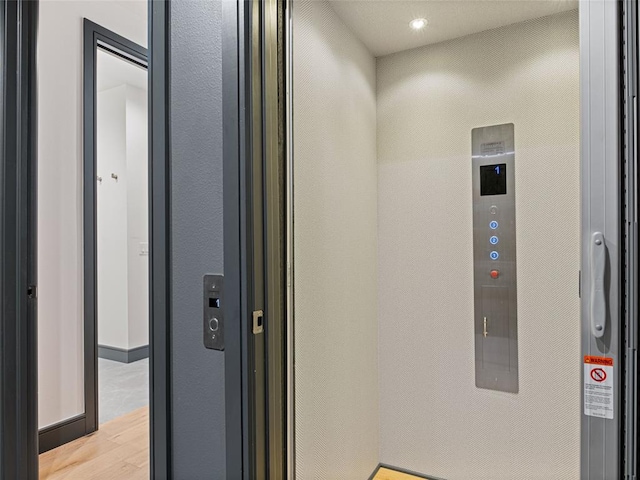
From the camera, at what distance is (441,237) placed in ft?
6.35

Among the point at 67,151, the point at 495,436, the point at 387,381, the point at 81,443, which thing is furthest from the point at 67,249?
the point at 495,436

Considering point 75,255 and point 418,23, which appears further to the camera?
point 75,255

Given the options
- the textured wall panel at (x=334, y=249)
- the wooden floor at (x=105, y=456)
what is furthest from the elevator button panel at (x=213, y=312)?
the wooden floor at (x=105, y=456)

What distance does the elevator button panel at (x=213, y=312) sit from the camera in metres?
0.98

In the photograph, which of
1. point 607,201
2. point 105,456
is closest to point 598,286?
point 607,201

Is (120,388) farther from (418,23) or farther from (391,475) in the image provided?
(418,23)

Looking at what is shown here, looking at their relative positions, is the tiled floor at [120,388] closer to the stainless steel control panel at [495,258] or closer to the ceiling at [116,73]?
the stainless steel control panel at [495,258]

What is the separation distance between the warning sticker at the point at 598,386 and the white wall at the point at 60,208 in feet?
7.88

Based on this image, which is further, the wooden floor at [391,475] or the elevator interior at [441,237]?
the wooden floor at [391,475]

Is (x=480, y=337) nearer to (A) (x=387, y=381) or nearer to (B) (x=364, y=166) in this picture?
(A) (x=387, y=381)

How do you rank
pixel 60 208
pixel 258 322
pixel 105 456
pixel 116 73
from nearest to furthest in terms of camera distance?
1. pixel 258 322
2. pixel 105 456
3. pixel 60 208
4. pixel 116 73

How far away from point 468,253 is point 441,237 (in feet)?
0.46

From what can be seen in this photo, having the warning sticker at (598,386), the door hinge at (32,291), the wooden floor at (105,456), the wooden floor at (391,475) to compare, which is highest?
the door hinge at (32,291)

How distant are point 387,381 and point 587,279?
1451 millimetres
